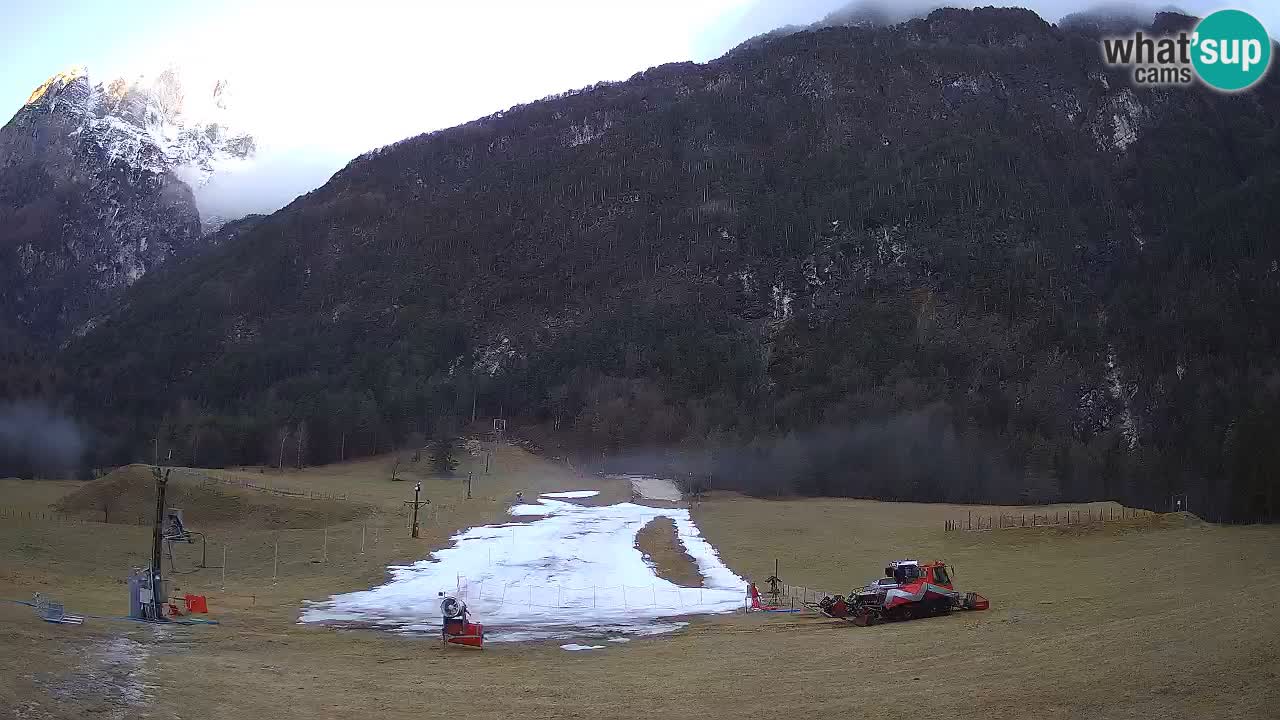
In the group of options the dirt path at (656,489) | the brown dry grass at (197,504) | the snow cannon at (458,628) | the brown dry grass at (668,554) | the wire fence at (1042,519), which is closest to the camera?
the snow cannon at (458,628)

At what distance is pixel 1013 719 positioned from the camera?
42.9ft

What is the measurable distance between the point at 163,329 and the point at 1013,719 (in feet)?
684

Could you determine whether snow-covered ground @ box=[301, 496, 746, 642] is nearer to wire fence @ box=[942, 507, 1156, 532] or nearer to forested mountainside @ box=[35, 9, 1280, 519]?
wire fence @ box=[942, 507, 1156, 532]

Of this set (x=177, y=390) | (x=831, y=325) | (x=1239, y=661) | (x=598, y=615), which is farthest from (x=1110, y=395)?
(x=177, y=390)

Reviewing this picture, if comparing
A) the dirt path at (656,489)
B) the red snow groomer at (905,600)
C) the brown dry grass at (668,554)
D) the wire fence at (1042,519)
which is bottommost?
the dirt path at (656,489)

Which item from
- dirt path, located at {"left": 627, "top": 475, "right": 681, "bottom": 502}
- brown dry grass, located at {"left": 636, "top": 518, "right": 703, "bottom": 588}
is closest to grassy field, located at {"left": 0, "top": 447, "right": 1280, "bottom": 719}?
brown dry grass, located at {"left": 636, "top": 518, "right": 703, "bottom": 588}

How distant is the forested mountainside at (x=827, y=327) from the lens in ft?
375

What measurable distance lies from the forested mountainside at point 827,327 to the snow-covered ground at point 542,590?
52.5 metres

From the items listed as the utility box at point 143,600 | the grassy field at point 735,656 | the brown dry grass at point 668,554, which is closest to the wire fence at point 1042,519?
the grassy field at point 735,656

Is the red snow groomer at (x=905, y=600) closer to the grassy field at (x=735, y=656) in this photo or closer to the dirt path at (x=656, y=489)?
the grassy field at (x=735, y=656)

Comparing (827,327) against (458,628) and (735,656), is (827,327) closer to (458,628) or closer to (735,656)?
(458,628)

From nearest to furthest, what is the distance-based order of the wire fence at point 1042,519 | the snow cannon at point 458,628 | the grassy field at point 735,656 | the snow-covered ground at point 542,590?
the grassy field at point 735,656
the snow cannon at point 458,628
the snow-covered ground at point 542,590
the wire fence at point 1042,519

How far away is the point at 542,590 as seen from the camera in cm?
3525

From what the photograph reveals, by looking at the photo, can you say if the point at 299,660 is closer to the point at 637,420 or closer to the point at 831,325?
the point at 637,420
